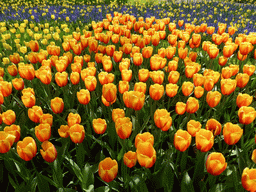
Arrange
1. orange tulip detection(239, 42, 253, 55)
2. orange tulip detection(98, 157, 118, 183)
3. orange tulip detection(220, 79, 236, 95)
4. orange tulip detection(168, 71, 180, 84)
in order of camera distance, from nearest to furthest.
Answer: orange tulip detection(98, 157, 118, 183) < orange tulip detection(220, 79, 236, 95) < orange tulip detection(168, 71, 180, 84) < orange tulip detection(239, 42, 253, 55)

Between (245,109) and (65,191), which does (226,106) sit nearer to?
(245,109)

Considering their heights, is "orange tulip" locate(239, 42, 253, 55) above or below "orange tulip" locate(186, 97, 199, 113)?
above

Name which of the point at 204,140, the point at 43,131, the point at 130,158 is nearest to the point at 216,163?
the point at 204,140

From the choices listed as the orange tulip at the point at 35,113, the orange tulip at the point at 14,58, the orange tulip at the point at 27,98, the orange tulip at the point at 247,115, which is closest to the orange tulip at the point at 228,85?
the orange tulip at the point at 247,115

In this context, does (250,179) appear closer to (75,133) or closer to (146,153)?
(146,153)

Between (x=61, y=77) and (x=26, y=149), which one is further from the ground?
(x=61, y=77)

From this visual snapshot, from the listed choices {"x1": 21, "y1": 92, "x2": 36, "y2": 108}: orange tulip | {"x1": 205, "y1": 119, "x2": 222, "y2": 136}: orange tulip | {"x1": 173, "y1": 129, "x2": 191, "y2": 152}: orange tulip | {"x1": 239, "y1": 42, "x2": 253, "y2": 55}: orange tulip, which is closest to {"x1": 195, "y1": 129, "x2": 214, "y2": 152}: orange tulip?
{"x1": 173, "y1": 129, "x2": 191, "y2": 152}: orange tulip

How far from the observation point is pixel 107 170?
140 cm

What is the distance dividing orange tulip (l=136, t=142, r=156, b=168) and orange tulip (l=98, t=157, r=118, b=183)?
0.58 feet

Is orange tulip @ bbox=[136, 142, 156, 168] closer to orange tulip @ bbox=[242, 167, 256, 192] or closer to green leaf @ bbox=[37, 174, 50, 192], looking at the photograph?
orange tulip @ bbox=[242, 167, 256, 192]

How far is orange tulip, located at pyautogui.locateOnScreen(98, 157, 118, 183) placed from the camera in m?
1.40

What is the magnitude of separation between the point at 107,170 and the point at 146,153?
0.91ft

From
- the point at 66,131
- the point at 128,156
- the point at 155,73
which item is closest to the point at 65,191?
the point at 66,131

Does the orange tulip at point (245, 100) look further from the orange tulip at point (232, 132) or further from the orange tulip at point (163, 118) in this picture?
the orange tulip at point (163, 118)
